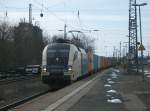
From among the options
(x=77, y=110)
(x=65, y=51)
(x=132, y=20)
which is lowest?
(x=77, y=110)

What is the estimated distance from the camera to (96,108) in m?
17.4

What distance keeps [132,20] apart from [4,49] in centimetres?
2034

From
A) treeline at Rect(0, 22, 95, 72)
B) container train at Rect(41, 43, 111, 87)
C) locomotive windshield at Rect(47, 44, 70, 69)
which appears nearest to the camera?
container train at Rect(41, 43, 111, 87)

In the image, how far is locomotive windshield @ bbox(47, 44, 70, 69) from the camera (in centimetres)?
3454

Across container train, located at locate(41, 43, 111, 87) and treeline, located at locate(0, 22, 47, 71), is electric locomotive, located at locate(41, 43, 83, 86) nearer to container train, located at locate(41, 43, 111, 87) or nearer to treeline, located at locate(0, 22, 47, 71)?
container train, located at locate(41, 43, 111, 87)

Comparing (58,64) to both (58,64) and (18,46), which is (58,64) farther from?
(18,46)

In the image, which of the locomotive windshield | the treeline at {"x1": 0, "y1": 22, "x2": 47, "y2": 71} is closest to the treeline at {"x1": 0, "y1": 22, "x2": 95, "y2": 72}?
the treeline at {"x1": 0, "y1": 22, "x2": 47, "y2": 71}

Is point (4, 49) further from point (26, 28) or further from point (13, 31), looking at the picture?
point (26, 28)

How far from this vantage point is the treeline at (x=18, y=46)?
236 feet

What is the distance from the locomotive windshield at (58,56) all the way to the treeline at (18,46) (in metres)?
34.0

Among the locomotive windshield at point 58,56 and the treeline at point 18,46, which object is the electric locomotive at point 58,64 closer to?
the locomotive windshield at point 58,56

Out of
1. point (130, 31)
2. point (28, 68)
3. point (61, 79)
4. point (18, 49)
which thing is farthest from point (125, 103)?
point (18, 49)

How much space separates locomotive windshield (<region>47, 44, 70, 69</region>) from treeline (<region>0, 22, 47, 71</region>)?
111ft

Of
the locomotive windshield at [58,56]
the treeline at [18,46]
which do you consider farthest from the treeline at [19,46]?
the locomotive windshield at [58,56]
